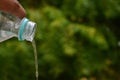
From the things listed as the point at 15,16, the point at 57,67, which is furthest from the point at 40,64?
the point at 15,16

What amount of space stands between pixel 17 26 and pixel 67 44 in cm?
157

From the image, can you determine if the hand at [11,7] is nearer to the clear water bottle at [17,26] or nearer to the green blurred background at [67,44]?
the clear water bottle at [17,26]

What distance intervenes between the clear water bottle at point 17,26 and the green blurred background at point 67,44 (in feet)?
4.43

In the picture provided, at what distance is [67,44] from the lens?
2.52 meters

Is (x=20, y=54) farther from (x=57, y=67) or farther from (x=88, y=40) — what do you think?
(x=88, y=40)

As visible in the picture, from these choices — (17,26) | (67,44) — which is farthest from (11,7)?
(67,44)

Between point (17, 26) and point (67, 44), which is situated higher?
point (67, 44)

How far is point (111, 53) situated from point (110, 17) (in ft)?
0.77

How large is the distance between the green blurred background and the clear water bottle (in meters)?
1.35

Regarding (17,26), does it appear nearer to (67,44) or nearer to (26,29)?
(26,29)

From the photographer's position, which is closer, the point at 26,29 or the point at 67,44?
the point at 26,29

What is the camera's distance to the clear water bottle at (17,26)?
3.13 feet

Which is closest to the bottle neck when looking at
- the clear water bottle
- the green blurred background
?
the clear water bottle

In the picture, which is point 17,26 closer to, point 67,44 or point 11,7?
point 11,7
